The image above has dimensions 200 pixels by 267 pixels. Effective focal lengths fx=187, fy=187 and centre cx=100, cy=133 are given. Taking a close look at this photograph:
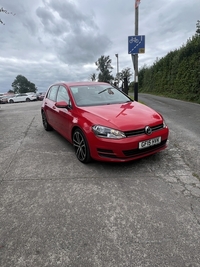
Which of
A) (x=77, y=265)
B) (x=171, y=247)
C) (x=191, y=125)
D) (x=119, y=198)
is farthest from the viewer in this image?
(x=191, y=125)

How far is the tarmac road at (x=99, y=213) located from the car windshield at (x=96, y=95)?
125 centimetres

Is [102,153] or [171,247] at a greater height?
[102,153]

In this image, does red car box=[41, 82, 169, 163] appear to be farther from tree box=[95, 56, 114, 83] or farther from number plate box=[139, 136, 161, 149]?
tree box=[95, 56, 114, 83]

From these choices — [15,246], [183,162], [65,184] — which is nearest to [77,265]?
[15,246]

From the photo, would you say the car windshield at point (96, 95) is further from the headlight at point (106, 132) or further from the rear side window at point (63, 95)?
the headlight at point (106, 132)

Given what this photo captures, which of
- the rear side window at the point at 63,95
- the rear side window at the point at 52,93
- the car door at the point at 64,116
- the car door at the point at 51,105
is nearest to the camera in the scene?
the car door at the point at 64,116

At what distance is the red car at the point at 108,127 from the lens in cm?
293

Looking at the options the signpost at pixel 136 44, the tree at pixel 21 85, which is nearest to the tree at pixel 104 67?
the tree at pixel 21 85

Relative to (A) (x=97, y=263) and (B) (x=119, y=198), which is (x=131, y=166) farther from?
(A) (x=97, y=263)

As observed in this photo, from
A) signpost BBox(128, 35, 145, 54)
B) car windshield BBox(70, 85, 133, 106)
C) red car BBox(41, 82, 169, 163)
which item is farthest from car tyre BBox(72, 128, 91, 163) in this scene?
signpost BBox(128, 35, 145, 54)

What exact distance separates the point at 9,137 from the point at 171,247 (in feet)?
16.3

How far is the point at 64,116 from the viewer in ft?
13.2

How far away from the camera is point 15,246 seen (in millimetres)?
1784

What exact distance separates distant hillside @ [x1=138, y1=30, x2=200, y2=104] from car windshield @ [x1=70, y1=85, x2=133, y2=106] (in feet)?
28.7
